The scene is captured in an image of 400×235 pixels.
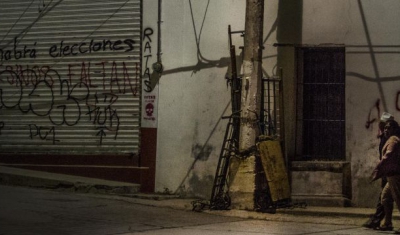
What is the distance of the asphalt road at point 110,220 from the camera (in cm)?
1034

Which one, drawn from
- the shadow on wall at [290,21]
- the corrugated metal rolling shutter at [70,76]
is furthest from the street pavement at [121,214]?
the shadow on wall at [290,21]

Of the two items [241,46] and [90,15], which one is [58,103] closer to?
[90,15]

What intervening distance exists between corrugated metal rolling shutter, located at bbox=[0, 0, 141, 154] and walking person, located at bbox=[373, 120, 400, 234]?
5.40 metres

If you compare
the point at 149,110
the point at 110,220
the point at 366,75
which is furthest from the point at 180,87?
the point at 110,220

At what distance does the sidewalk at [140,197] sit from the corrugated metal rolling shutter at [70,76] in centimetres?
77

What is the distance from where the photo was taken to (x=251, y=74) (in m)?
12.8

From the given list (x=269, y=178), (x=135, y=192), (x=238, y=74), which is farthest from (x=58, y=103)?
(x=269, y=178)

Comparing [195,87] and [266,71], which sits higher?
[266,71]

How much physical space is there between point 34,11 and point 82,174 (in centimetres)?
344

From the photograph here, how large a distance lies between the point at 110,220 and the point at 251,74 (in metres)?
3.45

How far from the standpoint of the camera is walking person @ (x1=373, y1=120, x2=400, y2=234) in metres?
10.8

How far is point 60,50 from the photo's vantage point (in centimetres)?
1555

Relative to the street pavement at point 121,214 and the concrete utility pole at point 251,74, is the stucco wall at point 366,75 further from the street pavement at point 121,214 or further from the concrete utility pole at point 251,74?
the concrete utility pole at point 251,74

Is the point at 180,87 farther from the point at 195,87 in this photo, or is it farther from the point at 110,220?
the point at 110,220
